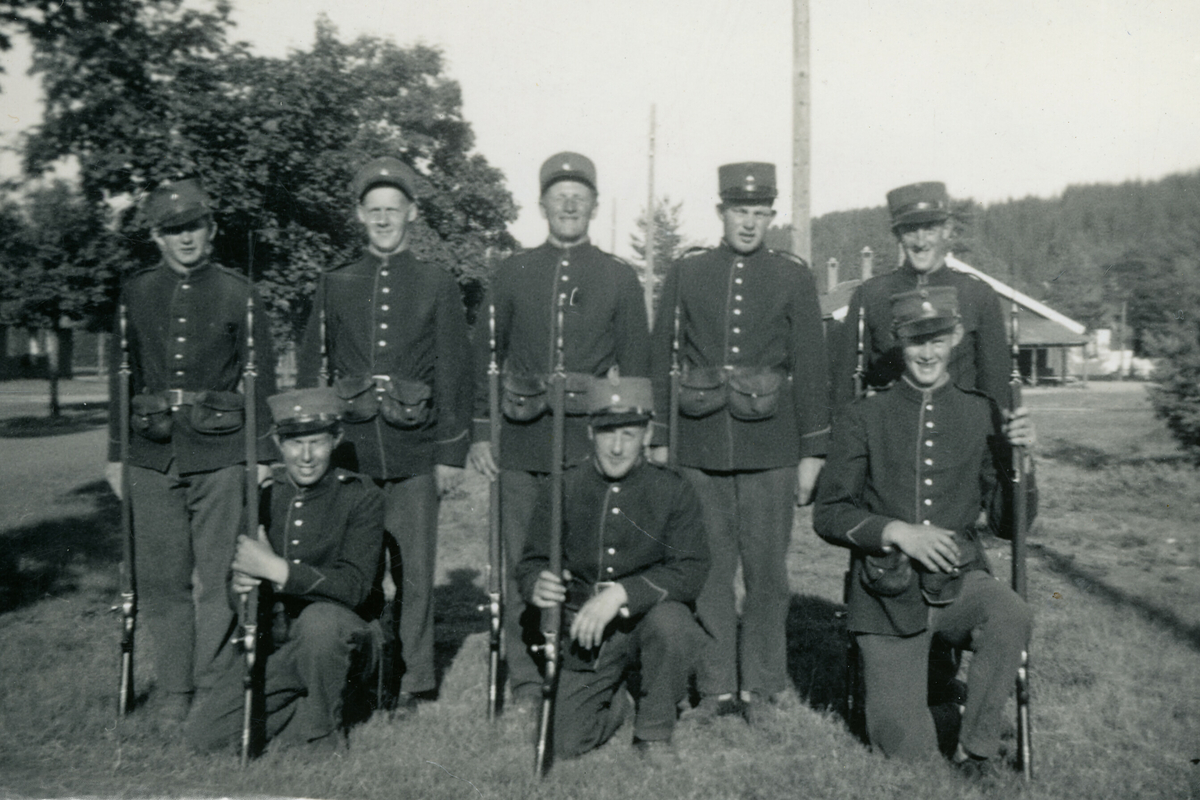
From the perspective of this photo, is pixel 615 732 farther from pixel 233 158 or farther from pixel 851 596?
pixel 233 158

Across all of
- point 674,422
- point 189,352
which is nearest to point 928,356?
point 674,422

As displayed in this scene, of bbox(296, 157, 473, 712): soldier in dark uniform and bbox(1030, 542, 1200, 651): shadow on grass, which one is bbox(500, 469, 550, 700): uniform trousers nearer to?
bbox(296, 157, 473, 712): soldier in dark uniform

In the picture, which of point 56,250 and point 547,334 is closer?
point 547,334

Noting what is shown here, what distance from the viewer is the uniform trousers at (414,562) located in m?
4.57

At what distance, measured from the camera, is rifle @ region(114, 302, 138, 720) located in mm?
4316

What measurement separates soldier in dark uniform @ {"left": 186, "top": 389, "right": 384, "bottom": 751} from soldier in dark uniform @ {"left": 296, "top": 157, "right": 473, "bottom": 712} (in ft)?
0.88

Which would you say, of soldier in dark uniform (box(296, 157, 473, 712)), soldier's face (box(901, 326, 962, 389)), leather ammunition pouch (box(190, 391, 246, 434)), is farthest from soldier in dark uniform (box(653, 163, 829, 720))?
leather ammunition pouch (box(190, 391, 246, 434))

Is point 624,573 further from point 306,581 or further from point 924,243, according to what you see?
point 924,243

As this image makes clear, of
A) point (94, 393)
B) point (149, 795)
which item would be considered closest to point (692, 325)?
point (149, 795)

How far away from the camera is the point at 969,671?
3773 millimetres

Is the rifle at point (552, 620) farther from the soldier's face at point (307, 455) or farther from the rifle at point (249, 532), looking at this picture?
the rifle at point (249, 532)

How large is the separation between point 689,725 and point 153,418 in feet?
8.24

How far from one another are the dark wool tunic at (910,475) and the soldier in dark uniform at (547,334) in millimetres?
1046

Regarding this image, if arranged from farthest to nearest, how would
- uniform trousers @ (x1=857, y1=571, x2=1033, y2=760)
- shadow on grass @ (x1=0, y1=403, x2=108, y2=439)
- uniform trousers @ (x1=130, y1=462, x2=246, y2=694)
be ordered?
shadow on grass @ (x1=0, y1=403, x2=108, y2=439), uniform trousers @ (x1=130, y1=462, x2=246, y2=694), uniform trousers @ (x1=857, y1=571, x2=1033, y2=760)
